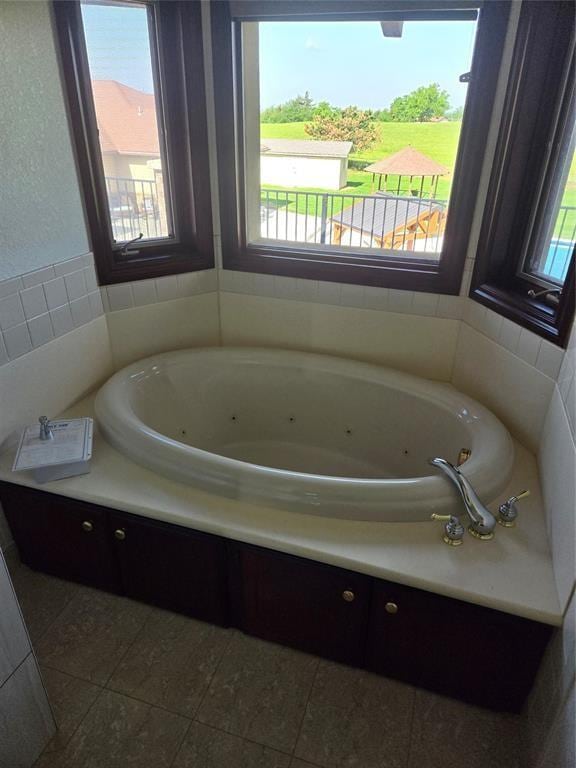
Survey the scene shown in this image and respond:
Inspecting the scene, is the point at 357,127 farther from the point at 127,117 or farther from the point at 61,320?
the point at 61,320

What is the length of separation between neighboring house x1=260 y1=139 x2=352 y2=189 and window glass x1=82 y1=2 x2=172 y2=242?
0.48 metres

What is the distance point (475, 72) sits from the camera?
1.76 m

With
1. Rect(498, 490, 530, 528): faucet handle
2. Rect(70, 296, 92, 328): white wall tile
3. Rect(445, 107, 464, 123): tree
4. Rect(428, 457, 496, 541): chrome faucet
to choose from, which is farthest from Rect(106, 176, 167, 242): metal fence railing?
Rect(498, 490, 530, 528): faucet handle

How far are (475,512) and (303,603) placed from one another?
584mm

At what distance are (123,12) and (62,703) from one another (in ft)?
7.90

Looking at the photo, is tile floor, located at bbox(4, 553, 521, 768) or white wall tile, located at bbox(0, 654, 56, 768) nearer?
white wall tile, located at bbox(0, 654, 56, 768)

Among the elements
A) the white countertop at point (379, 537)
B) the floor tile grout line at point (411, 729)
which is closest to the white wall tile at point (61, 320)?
the white countertop at point (379, 537)

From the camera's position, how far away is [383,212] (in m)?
2.18

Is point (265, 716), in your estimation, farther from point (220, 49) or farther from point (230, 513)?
point (220, 49)

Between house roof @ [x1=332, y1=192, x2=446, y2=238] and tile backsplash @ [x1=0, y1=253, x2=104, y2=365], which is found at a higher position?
house roof @ [x1=332, y1=192, x2=446, y2=238]

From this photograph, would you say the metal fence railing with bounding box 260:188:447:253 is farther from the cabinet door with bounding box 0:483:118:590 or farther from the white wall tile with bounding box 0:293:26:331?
the cabinet door with bounding box 0:483:118:590

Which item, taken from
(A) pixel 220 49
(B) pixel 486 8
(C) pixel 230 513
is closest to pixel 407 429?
(C) pixel 230 513

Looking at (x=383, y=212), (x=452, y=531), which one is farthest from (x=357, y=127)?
(x=452, y=531)

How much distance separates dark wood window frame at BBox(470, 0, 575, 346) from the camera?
1591 mm
